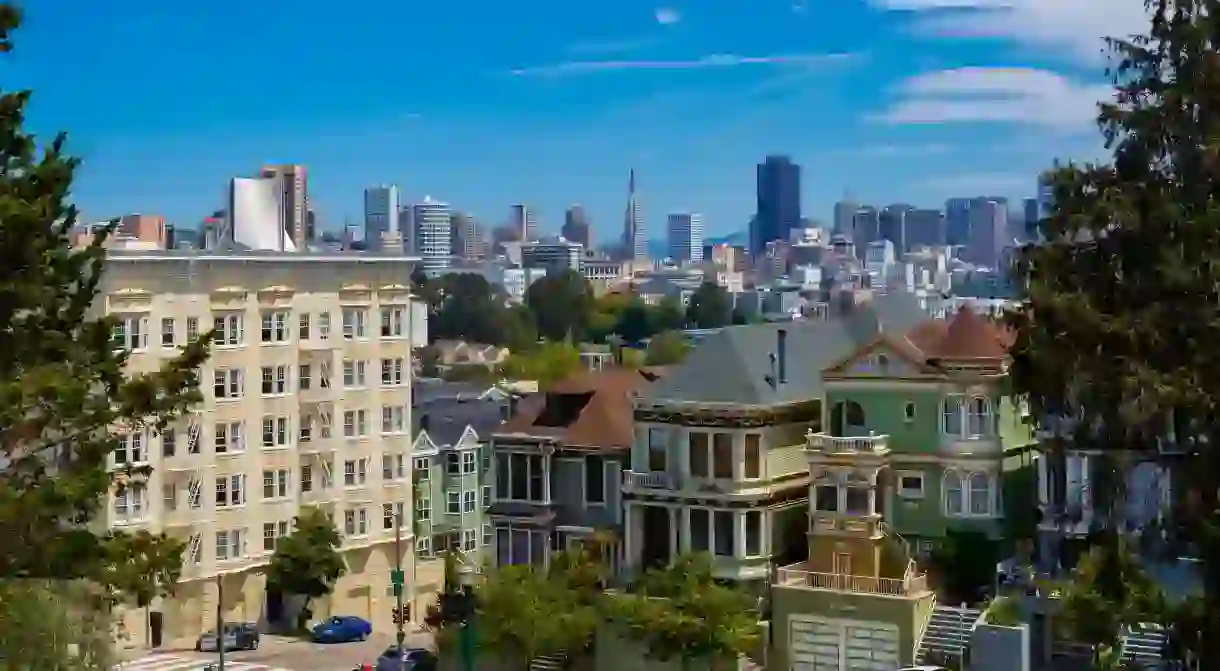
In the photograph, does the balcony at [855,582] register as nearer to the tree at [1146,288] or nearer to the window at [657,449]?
the window at [657,449]

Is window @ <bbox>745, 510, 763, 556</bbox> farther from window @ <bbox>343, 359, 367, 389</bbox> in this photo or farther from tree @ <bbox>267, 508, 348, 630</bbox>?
window @ <bbox>343, 359, 367, 389</bbox>

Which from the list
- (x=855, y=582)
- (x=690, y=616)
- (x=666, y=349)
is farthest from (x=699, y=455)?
(x=666, y=349)

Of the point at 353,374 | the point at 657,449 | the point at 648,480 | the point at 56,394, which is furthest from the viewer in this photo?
the point at 353,374

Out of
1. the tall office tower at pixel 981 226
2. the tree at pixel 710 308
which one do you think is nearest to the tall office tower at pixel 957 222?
the tall office tower at pixel 981 226

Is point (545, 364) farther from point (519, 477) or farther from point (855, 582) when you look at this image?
point (855, 582)

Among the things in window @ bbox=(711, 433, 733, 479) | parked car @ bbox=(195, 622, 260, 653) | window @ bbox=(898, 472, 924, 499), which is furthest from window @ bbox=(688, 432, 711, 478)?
parked car @ bbox=(195, 622, 260, 653)

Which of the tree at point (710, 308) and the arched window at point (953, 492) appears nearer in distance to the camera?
the arched window at point (953, 492)

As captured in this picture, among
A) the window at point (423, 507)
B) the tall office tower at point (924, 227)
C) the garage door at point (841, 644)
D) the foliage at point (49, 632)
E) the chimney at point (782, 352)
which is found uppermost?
the tall office tower at point (924, 227)
